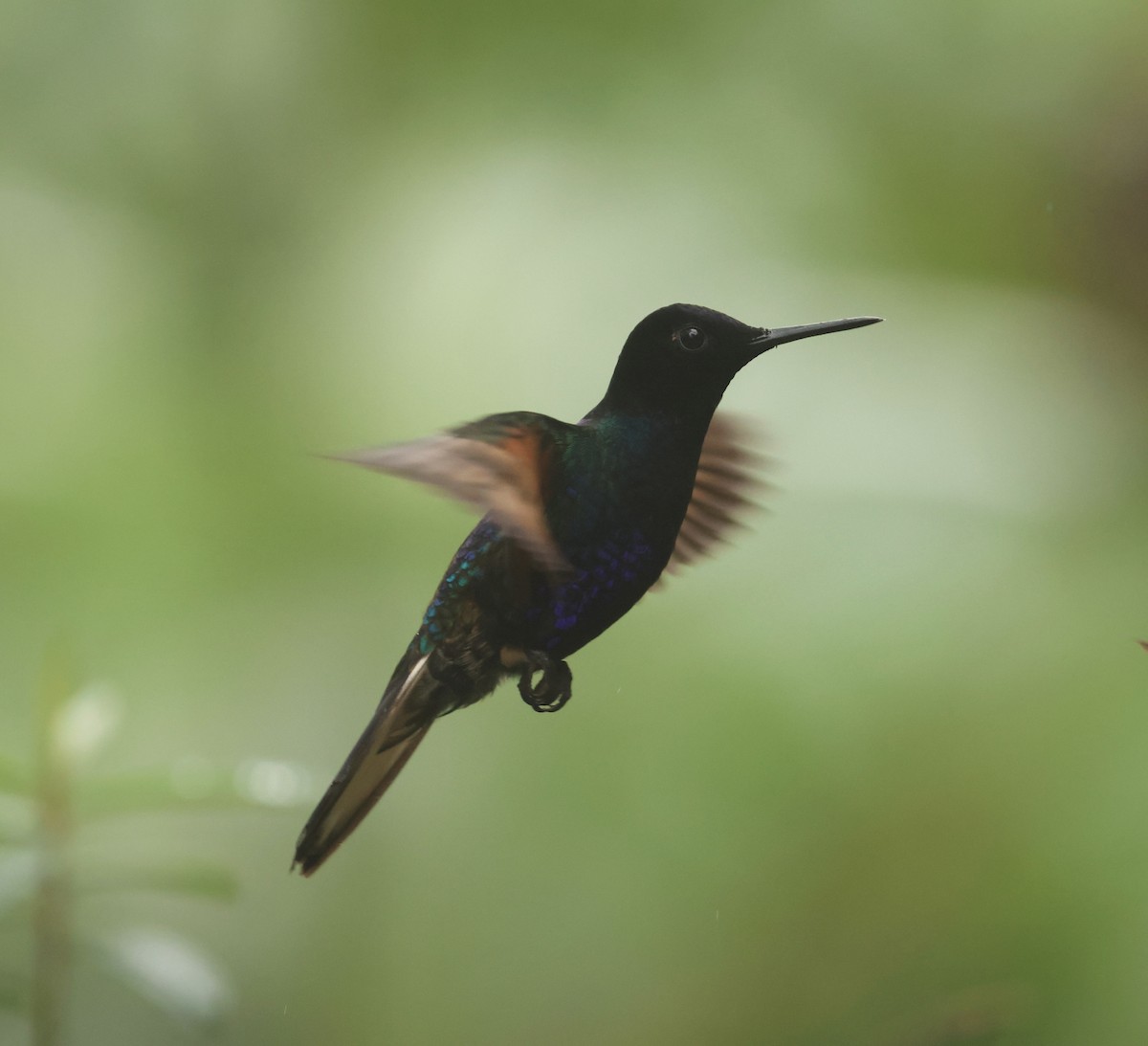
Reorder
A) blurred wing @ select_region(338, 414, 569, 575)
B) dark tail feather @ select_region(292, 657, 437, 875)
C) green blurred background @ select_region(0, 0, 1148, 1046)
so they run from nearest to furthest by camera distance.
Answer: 1. blurred wing @ select_region(338, 414, 569, 575)
2. dark tail feather @ select_region(292, 657, 437, 875)
3. green blurred background @ select_region(0, 0, 1148, 1046)

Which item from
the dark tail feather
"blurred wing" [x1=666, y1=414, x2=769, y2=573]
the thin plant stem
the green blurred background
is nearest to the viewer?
the dark tail feather

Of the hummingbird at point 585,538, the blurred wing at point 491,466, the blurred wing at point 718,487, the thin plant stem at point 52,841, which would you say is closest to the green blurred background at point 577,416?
the thin plant stem at point 52,841

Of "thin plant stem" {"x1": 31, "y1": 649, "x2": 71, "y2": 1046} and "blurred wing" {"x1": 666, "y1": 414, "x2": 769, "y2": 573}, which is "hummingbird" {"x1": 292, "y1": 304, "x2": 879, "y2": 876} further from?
"thin plant stem" {"x1": 31, "y1": 649, "x2": 71, "y2": 1046}

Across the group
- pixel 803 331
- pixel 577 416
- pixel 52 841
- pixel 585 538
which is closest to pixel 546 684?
pixel 585 538

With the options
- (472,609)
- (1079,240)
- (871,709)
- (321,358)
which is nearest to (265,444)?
(321,358)

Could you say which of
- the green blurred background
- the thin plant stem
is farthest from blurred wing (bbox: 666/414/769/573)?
the green blurred background

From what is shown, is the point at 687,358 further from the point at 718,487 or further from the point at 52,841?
the point at 52,841

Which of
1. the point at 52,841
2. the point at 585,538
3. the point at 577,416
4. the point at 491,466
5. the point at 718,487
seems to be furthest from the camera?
the point at 577,416
